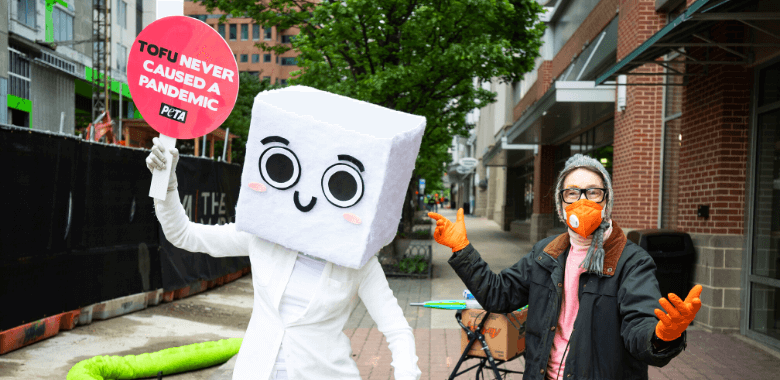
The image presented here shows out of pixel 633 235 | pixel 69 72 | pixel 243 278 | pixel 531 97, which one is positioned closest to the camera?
pixel 633 235

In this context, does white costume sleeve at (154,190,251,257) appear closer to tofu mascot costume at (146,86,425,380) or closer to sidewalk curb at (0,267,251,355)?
tofu mascot costume at (146,86,425,380)

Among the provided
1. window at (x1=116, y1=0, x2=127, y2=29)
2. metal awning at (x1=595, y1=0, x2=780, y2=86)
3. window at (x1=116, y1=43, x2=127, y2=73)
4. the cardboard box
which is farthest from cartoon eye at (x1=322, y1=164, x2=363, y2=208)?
window at (x1=116, y1=43, x2=127, y2=73)

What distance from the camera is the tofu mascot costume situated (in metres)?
2.42

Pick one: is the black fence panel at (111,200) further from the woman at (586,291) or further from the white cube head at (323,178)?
the woman at (586,291)

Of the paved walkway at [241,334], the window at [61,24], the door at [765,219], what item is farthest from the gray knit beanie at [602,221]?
the window at [61,24]

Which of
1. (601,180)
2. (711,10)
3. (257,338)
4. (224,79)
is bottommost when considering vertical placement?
(257,338)

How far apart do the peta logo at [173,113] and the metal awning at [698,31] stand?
4.75 m

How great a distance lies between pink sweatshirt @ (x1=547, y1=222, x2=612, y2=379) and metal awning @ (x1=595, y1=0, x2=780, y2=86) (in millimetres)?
3716

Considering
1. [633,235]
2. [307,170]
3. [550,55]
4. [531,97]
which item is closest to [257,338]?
[307,170]

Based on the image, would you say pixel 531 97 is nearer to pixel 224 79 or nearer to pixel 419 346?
pixel 419 346

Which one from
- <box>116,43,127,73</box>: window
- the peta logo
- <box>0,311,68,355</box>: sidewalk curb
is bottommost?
<box>0,311,68,355</box>: sidewalk curb

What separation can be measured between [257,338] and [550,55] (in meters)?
18.3

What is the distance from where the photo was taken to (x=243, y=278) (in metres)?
11.6

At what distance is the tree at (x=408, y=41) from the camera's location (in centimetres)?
1064
